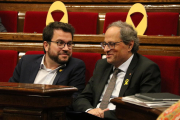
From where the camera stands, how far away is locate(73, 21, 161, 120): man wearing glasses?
69cm

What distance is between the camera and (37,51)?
93 centimetres

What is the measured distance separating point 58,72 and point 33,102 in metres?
0.34

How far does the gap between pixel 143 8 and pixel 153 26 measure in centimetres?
9

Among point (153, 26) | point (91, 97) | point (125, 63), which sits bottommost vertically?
point (91, 97)

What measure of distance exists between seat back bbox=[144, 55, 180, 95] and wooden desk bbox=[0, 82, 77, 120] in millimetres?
345

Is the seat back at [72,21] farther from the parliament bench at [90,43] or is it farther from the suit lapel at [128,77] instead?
the suit lapel at [128,77]

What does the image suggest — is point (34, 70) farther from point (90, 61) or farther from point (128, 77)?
point (128, 77)

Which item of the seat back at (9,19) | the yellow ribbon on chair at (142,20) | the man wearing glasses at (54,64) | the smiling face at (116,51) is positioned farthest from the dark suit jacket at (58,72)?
the seat back at (9,19)

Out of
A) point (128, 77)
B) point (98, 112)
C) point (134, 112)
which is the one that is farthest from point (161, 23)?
point (134, 112)

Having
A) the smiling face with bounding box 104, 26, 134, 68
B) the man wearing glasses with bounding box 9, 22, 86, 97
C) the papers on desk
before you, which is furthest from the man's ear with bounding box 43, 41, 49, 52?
the papers on desk

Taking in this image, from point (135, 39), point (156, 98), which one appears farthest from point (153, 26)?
point (156, 98)

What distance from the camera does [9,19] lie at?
1.27m

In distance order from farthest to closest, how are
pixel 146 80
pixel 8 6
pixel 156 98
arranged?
1. pixel 8 6
2. pixel 146 80
3. pixel 156 98

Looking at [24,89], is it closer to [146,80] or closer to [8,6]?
[146,80]
